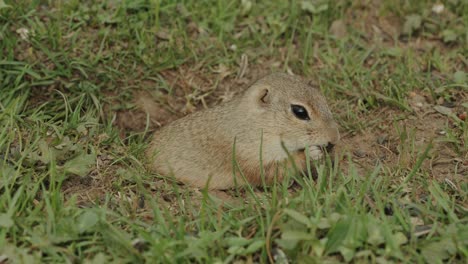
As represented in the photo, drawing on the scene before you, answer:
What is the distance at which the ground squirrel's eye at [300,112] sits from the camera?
5168 millimetres

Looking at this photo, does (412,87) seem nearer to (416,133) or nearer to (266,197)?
(416,133)

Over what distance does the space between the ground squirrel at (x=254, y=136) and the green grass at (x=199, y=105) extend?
206 mm

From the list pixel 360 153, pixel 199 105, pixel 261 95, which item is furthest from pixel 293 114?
pixel 199 105

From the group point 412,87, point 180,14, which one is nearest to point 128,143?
point 180,14

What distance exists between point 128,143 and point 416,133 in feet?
8.26

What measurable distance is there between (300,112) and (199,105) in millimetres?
1819

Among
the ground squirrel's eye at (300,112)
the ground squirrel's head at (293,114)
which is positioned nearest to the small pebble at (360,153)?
the ground squirrel's head at (293,114)

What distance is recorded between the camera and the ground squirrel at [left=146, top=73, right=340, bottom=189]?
5.14 metres

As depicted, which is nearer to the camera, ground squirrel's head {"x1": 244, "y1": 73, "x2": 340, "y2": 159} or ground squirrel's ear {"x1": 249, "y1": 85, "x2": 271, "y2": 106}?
ground squirrel's head {"x1": 244, "y1": 73, "x2": 340, "y2": 159}

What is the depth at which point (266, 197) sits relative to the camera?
14.6 feet

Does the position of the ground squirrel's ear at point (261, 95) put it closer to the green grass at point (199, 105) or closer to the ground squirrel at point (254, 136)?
the ground squirrel at point (254, 136)

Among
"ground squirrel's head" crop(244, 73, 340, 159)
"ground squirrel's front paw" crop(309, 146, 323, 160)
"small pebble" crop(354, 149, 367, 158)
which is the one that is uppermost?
"ground squirrel's head" crop(244, 73, 340, 159)

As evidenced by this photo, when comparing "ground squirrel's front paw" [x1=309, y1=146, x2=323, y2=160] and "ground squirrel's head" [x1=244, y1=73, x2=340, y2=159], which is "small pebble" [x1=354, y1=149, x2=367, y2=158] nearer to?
"ground squirrel's head" [x1=244, y1=73, x2=340, y2=159]

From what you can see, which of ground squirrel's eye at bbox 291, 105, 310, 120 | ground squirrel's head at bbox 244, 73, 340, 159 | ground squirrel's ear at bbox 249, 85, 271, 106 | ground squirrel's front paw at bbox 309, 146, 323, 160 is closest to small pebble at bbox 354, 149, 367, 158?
ground squirrel's head at bbox 244, 73, 340, 159
